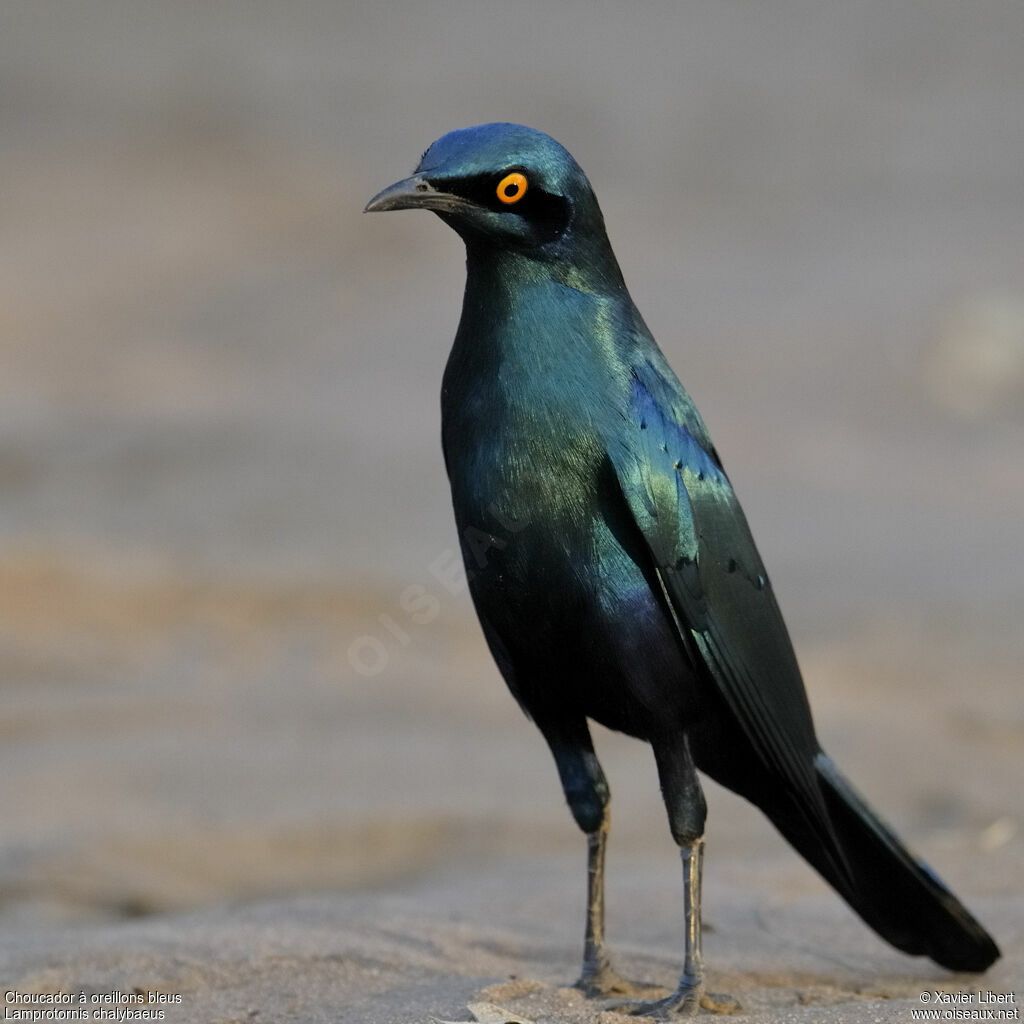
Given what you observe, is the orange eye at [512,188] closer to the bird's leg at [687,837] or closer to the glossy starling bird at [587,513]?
the glossy starling bird at [587,513]

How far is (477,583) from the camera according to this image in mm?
3615

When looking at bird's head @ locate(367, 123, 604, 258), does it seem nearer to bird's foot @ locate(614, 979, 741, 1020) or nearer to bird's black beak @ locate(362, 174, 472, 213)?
bird's black beak @ locate(362, 174, 472, 213)

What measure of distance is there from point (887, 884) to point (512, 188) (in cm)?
196

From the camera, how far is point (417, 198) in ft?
11.1

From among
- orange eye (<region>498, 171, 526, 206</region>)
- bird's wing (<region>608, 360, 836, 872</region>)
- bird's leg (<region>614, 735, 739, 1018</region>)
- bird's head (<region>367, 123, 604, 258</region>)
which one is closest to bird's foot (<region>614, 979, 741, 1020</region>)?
bird's leg (<region>614, 735, 739, 1018</region>)

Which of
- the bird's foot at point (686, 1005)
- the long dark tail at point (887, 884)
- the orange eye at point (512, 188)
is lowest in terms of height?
the bird's foot at point (686, 1005)

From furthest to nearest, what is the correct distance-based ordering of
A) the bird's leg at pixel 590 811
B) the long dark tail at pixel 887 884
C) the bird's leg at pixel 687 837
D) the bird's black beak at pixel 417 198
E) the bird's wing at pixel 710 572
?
the long dark tail at pixel 887 884, the bird's leg at pixel 590 811, the bird's leg at pixel 687 837, the bird's wing at pixel 710 572, the bird's black beak at pixel 417 198

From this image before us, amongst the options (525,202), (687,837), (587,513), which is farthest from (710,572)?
(525,202)

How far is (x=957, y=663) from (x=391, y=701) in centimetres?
279

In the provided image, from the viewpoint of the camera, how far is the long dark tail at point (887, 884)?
158 inches

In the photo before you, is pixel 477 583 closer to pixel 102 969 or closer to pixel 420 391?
pixel 102 969

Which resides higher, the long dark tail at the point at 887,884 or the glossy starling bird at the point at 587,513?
the glossy starling bird at the point at 587,513

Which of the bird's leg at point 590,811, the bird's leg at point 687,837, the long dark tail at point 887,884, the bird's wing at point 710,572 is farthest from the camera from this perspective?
the long dark tail at point 887,884

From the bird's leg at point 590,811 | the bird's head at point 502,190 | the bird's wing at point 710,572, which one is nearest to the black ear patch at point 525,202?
the bird's head at point 502,190
